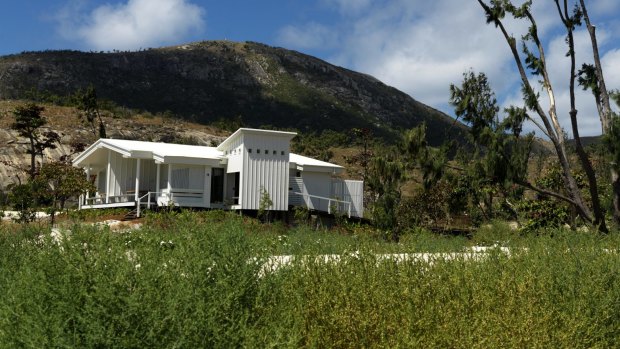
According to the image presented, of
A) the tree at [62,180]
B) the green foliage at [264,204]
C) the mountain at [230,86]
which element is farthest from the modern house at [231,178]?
the mountain at [230,86]

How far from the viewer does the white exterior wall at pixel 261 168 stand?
24422 mm

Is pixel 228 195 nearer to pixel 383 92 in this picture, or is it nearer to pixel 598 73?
pixel 598 73

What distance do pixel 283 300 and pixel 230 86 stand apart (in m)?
95.7

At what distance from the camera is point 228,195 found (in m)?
26.5

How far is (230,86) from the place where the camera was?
99.4 metres

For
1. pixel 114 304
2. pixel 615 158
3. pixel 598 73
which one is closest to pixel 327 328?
pixel 114 304

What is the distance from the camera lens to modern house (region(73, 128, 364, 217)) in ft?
80.5

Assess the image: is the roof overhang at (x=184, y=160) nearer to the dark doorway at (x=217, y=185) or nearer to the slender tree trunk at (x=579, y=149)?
the dark doorway at (x=217, y=185)

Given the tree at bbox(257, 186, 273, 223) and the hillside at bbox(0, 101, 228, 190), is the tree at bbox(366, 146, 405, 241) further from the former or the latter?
the hillside at bbox(0, 101, 228, 190)

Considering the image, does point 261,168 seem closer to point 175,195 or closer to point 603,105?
point 175,195

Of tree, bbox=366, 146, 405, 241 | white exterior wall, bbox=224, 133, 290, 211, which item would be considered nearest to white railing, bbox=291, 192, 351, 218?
white exterior wall, bbox=224, 133, 290, 211

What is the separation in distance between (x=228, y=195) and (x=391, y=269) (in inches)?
782

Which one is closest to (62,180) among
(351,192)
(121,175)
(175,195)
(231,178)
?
(175,195)

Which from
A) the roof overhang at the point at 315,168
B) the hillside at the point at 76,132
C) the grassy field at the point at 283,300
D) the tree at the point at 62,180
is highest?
the hillside at the point at 76,132
